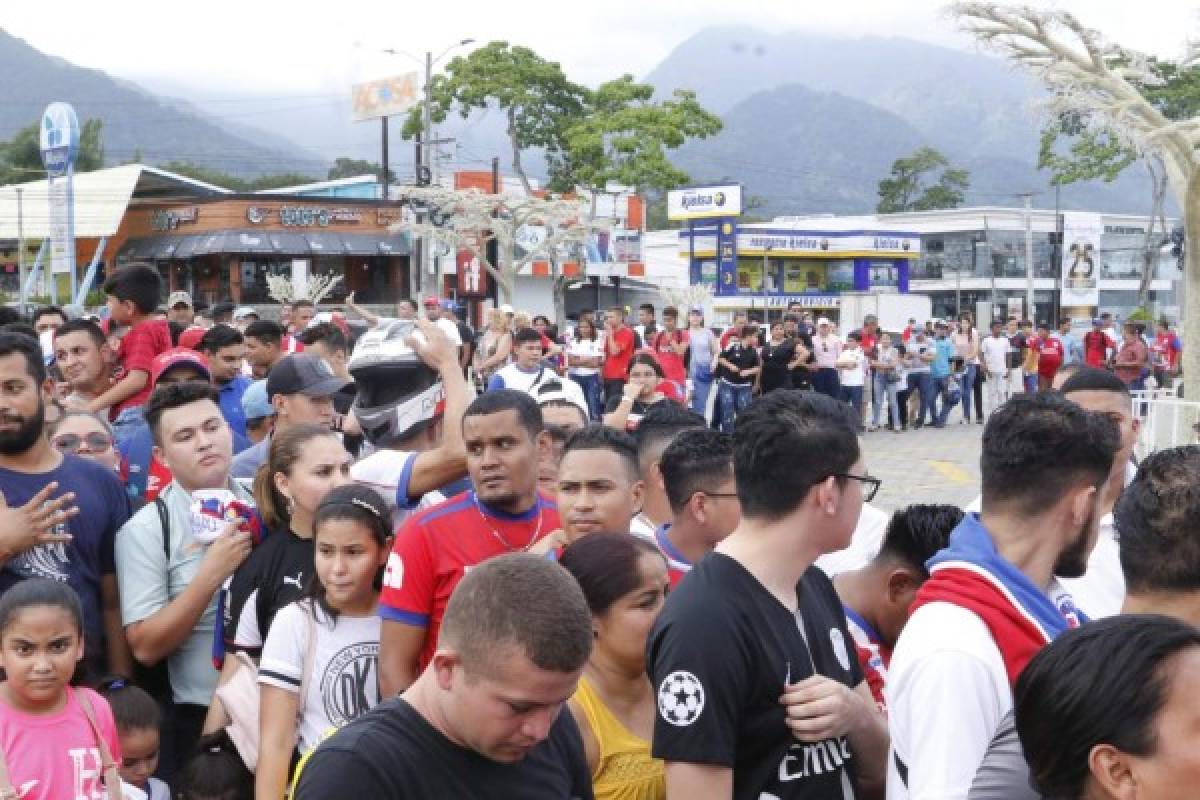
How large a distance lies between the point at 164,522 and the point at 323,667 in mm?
966

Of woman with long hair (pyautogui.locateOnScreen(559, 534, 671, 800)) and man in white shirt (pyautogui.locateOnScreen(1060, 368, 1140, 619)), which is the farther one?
man in white shirt (pyautogui.locateOnScreen(1060, 368, 1140, 619))

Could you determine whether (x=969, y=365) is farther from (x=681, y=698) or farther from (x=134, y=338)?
(x=681, y=698)

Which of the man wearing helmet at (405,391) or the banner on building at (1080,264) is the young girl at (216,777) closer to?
the man wearing helmet at (405,391)

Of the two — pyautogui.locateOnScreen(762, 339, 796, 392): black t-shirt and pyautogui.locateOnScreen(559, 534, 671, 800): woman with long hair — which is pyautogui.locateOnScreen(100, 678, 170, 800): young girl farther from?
pyautogui.locateOnScreen(762, 339, 796, 392): black t-shirt

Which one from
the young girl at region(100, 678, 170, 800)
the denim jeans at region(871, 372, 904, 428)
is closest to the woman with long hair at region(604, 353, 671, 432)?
the young girl at region(100, 678, 170, 800)

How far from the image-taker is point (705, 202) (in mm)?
53656

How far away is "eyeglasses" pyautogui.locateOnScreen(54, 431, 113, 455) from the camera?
16.0 ft

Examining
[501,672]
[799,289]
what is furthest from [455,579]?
[799,289]

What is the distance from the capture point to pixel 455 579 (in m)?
3.50

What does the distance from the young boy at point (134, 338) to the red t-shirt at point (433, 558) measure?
10.7 feet

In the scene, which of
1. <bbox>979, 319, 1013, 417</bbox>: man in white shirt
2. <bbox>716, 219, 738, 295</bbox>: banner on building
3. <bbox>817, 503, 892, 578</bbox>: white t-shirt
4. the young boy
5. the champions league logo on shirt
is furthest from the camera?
<bbox>716, 219, 738, 295</bbox>: banner on building

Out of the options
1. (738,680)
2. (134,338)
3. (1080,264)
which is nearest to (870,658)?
(738,680)

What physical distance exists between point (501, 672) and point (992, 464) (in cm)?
132

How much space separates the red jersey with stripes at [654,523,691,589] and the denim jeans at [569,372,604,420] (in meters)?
13.0
